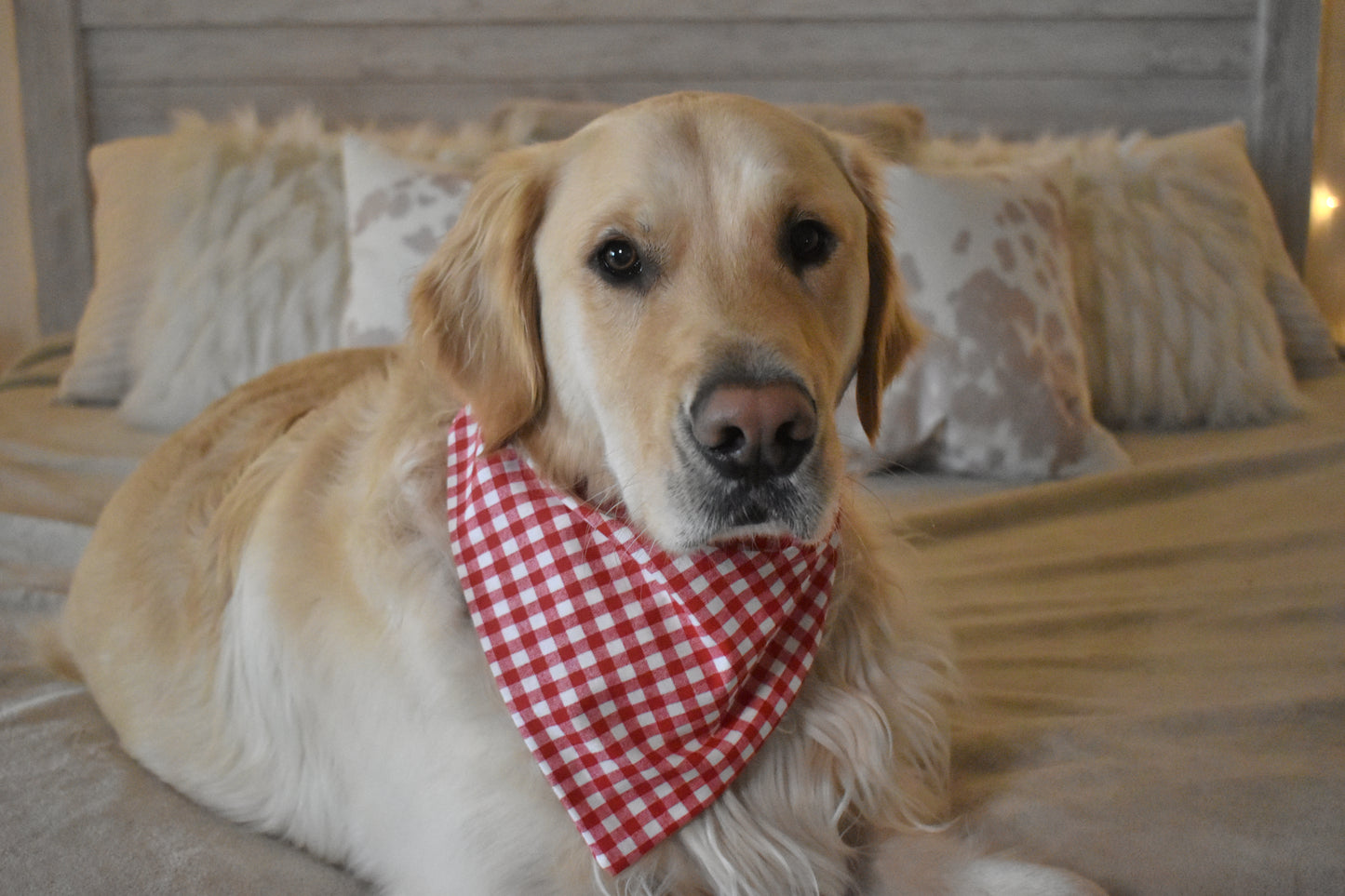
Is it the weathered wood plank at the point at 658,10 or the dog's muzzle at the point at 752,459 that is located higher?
the weathered wood plank at the point at 658,10

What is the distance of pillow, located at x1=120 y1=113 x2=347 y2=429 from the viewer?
8.25ft

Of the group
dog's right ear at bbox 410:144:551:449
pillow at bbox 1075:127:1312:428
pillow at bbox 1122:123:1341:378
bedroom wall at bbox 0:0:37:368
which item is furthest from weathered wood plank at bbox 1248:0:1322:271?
bedroom wall at bbox 0:0:37:368

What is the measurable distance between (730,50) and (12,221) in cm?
243

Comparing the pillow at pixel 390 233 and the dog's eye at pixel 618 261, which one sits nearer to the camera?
the dog's eye at pixel 618 261

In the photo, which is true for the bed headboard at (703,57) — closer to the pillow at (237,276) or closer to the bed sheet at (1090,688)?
the pillow at (237,276)

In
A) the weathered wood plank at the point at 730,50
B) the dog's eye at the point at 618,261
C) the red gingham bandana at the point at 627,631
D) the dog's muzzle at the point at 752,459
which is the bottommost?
the red gingham bandana at the point at 627,631

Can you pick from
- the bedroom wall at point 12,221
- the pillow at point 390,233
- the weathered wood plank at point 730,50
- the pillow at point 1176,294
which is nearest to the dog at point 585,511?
the pillow at point 390,233

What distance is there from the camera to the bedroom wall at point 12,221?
3416mm

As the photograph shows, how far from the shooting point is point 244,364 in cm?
251

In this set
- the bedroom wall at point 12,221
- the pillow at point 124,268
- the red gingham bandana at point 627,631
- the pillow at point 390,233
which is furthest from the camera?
the bedroom wall at point 12,221

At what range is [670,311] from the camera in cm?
107

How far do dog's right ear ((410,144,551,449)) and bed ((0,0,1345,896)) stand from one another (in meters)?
0.50

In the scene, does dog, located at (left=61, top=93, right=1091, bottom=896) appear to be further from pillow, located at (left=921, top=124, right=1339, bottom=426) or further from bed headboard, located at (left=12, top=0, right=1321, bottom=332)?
bed headboard, located at (left=12, top=0, right=1321, bottom=332)

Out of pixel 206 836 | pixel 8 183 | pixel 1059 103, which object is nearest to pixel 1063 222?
pixel 1059 103
